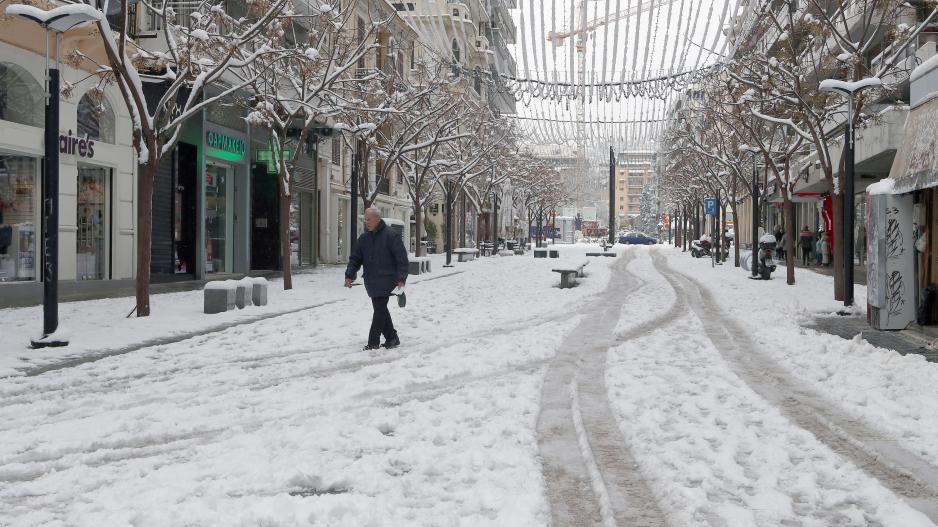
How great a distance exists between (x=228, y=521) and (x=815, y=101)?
20474 mm

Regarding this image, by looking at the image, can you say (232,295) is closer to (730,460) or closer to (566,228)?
(730,460)

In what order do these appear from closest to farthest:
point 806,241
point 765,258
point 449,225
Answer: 1. point 765,258
2. point 449,225
3. point 806,241

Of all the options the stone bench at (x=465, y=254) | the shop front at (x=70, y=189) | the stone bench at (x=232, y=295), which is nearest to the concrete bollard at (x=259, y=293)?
the stone bench at (x=232, y=295)

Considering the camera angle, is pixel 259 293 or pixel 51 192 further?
pixel 259 293

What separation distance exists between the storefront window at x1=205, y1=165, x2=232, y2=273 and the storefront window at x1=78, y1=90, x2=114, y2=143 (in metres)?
6.06

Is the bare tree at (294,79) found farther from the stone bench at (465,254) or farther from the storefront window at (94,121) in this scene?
the stone bench at (465,254)

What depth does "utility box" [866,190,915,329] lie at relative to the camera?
1310 centimetres

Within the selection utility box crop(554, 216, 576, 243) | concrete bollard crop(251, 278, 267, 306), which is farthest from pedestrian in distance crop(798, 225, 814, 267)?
utility box crop(554, 216, 576, 243)

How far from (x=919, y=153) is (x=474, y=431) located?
9.72m

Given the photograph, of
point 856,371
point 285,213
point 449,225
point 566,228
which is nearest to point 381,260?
point 856,371

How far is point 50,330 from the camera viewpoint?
10805 mm

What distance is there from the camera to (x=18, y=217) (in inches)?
709

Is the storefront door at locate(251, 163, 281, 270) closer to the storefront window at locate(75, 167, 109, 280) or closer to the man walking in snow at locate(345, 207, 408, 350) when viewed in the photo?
the storefront window at locate(75, 167, 109, 280)

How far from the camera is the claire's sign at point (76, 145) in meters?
18.9
